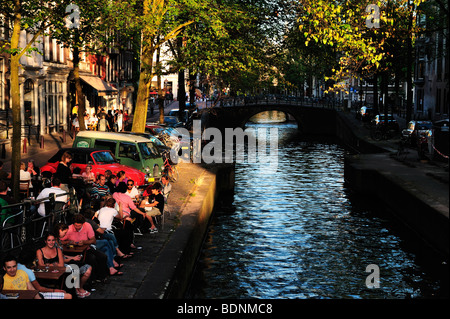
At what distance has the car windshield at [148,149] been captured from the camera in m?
25.2

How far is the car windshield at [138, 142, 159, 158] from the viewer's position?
2519cm

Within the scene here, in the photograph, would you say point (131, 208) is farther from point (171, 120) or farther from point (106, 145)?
point (171, 120)

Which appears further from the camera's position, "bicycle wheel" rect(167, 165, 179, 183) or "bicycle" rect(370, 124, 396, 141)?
"bicycle" rect(370, 124, 396, 141)

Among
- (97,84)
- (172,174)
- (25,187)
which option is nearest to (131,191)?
(25,187)

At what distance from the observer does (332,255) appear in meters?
21.7

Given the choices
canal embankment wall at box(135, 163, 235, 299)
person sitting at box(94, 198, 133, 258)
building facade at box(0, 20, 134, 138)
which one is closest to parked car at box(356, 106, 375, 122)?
building facade at box(0, 20, 134, 138)

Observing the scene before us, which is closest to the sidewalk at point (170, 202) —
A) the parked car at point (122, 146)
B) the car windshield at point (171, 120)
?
the parked car at point (122, 146)

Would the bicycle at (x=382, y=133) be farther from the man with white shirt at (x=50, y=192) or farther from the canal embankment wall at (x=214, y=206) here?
the man with white shirt at (x=50, y=192)

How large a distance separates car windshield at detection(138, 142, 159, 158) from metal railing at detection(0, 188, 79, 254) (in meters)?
9.04

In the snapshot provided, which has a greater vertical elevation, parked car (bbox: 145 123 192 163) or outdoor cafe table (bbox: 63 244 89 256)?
parked car (bbox: 145 123 192 163)

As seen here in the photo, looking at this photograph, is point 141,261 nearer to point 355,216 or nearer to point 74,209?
point 74,209

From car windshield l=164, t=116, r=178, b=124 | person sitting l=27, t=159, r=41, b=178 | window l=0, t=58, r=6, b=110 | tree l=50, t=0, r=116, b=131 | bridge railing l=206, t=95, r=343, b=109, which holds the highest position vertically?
tree l=50, t=0, r=116, b=131

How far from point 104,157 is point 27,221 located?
9556 millimetres

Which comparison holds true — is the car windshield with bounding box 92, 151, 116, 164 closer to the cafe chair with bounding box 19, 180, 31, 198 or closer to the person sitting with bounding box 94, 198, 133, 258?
the cafe chair with bounding box 19, 180, 31, 198
